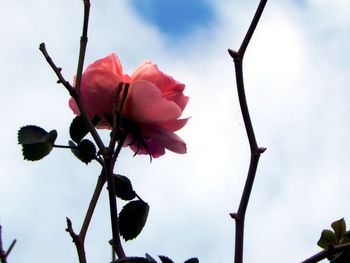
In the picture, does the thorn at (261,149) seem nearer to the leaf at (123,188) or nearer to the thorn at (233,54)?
the thorn at (233,54)

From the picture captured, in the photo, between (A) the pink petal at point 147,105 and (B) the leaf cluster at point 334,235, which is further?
(A) the pink petal at point 147,105

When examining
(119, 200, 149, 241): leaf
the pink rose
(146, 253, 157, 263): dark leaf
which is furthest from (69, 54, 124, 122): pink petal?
(146, 253, 157, 263): dark leaf

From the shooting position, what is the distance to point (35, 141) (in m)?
0.82

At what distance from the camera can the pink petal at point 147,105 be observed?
84cm

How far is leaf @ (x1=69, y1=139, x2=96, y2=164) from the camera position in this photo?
32.4 inches

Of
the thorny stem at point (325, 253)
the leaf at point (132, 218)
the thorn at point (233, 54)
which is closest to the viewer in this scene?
the thorny stem at point (325, 253)

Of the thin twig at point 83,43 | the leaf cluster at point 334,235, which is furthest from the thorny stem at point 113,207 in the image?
the leaf cluster at point 334,235

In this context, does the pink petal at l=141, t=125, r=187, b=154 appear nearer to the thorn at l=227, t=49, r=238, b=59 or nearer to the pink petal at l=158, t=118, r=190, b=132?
the pink petal at l=158, t=118, r=190, b=132

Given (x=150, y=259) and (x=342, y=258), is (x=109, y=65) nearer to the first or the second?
(x=150, y=259)

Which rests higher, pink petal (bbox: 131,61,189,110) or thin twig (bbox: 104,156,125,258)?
pink petal (bbox: 131,61,189,110)

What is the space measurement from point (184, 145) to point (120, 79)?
0.42 feet

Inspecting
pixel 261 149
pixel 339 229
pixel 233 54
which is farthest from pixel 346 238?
pixel 233 54

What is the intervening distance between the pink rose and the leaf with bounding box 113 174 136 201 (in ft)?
0.23

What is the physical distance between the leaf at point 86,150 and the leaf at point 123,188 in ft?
0.13
